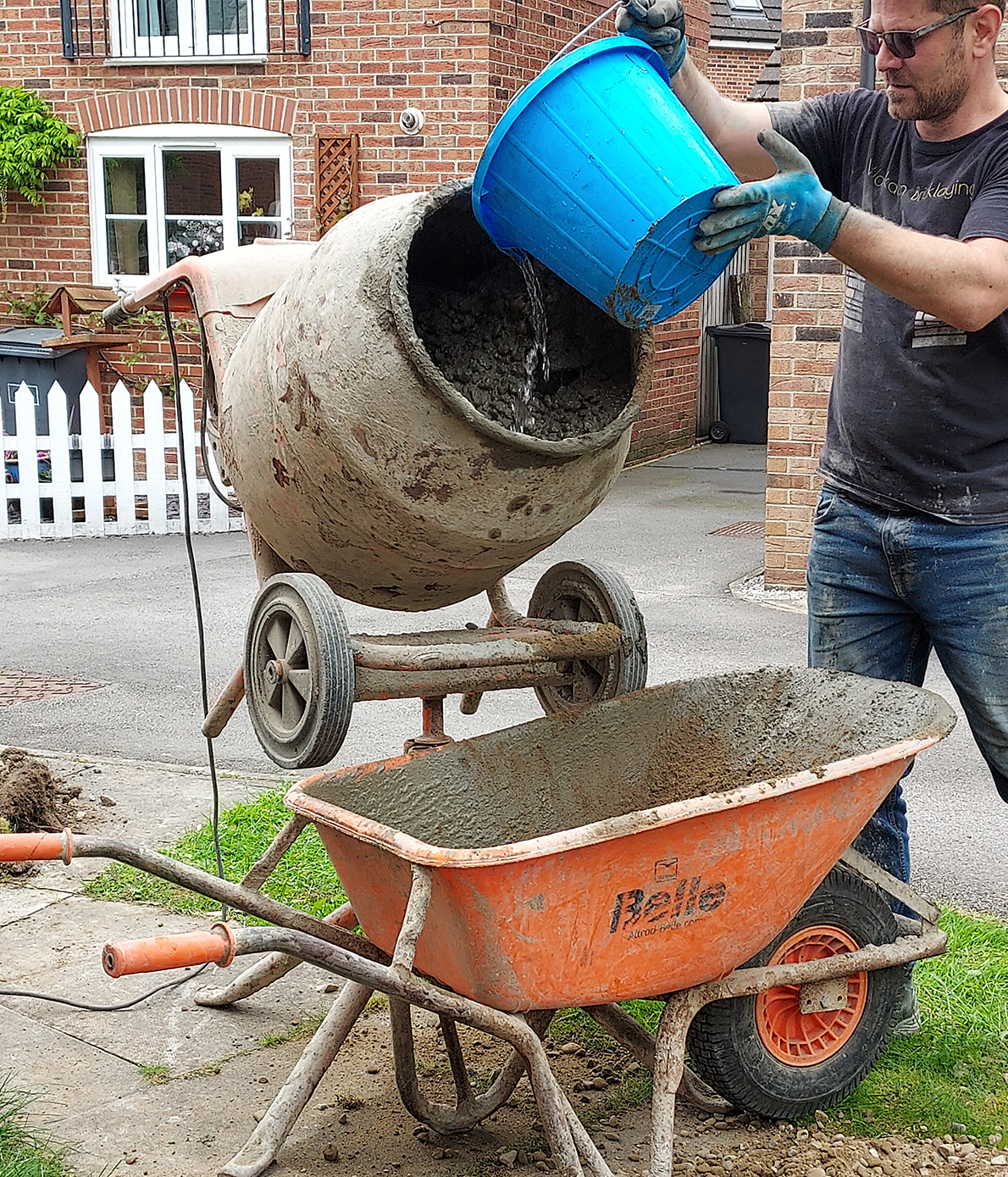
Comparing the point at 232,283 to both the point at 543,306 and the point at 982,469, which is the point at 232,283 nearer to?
the point at 543,306

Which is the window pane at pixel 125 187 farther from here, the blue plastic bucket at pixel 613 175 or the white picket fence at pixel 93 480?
the blue plastic bucket at pixel 613 175

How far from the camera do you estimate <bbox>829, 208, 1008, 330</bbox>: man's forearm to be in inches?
104

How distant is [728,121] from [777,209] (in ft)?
2.93

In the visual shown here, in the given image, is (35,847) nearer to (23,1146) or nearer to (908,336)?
(23,1146)

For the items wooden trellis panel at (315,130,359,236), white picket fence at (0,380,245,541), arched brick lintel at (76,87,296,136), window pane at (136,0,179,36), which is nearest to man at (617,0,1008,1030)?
white picket fence at (0,380,245,541)

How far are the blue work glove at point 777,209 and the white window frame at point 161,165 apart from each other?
900 centimetres

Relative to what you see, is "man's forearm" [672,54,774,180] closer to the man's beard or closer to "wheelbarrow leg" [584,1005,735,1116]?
the man's beard

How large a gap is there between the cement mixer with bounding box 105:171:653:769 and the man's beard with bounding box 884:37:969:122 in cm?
68

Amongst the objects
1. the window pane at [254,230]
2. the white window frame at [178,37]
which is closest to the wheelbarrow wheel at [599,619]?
the window pane at [254,230]

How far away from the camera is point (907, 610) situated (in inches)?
129

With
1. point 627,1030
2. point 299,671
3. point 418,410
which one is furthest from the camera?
point 627,1030

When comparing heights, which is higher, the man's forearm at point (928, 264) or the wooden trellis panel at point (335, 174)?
the wooden trellis panel at point (335, 174)

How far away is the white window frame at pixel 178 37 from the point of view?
36.2 ft

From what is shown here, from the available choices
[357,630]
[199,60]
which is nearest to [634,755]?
[357,630]
